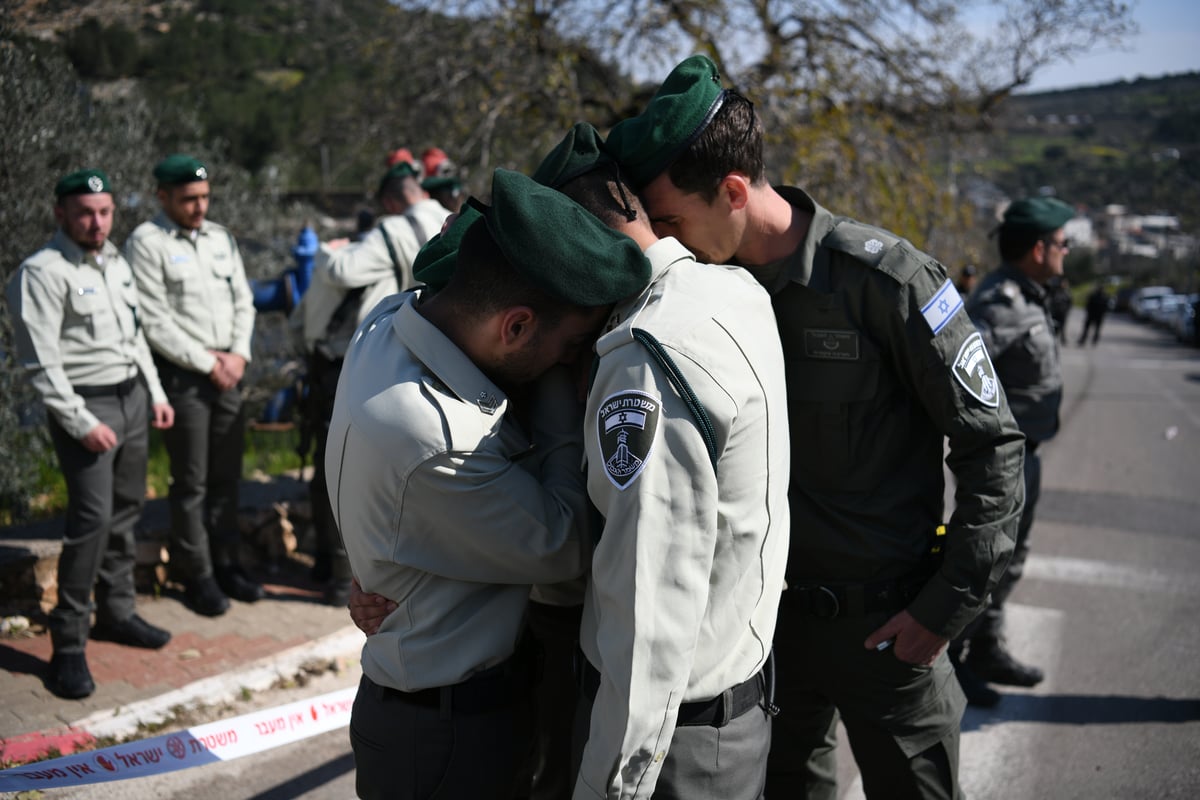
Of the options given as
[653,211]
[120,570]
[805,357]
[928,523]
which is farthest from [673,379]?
[120,570]

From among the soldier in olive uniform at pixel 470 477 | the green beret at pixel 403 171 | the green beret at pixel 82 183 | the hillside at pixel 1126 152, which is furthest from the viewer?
the hillside at pixel 1126 152

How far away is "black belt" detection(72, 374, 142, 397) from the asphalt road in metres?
1.51

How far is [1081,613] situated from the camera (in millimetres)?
5293

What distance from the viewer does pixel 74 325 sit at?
4.06m

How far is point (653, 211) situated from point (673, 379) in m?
0.62

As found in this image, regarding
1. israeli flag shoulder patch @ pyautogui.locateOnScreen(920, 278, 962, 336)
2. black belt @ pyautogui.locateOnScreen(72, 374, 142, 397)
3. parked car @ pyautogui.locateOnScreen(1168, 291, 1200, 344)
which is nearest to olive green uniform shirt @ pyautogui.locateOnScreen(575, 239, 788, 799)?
israeli flag shoulder patch @ pyautogui.locateOnScreen(920, 278, 962, 336)

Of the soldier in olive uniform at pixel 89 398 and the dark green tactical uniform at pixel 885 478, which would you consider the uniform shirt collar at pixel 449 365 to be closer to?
the dark green tactical uniform at pixel 885 478

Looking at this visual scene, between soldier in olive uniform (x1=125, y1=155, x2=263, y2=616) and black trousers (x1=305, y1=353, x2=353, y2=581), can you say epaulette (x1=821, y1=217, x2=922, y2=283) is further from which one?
soldier in olive uniform (x1=125, y1=155, x2=263, y2=616)

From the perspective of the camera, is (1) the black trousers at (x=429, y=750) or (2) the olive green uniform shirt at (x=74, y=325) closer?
(1) the black trousers at (x=429, y=750)

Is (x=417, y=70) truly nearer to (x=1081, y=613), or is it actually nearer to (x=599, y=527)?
(x=1081, y=613)

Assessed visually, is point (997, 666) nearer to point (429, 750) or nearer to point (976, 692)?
point (976, 692)

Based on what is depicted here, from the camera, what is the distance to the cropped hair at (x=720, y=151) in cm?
198

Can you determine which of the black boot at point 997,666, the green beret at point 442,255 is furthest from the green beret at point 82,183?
the black boot at point 997,666

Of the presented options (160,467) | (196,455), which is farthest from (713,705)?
(160,467)
